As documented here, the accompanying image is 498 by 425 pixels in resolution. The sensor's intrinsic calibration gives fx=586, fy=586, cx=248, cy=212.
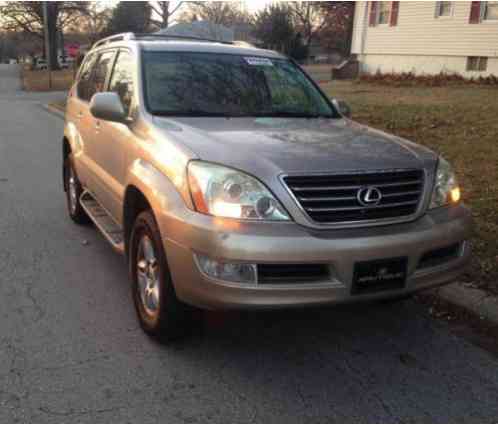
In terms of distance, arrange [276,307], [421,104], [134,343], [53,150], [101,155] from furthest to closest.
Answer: [421,104], [53,150], [101,155], [134,343], [276,307]

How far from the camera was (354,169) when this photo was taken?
10.4ft

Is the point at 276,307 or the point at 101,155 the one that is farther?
the point at 101,155

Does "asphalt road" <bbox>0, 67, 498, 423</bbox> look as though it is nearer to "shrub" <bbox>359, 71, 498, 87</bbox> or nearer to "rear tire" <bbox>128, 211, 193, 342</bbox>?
"rear tire" <bbox>128, 211, 193, 342</bbox>

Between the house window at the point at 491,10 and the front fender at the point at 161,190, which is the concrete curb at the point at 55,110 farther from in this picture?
the front fender at the point at 161,190

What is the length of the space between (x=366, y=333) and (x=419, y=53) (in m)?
20.0

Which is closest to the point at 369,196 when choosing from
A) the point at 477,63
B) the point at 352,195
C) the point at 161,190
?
the point at 352,195

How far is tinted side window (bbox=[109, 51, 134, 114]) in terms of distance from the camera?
437 centimetres

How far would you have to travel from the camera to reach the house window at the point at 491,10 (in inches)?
743

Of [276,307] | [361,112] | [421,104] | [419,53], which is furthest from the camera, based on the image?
[419,53]

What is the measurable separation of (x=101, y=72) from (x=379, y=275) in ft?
11.4

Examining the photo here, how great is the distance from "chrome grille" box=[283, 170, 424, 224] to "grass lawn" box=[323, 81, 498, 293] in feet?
4.72

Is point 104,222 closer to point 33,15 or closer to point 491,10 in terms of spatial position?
point 491,10

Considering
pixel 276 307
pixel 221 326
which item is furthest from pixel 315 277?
pixel 221 326

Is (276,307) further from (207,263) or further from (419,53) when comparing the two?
(419,53)
